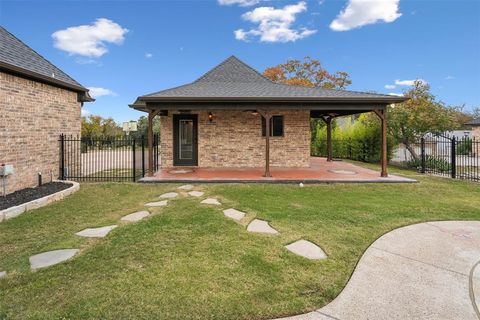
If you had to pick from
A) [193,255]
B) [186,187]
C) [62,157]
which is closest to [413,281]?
[193,255]

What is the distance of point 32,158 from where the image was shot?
785 centimetres

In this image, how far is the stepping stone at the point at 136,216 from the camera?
507 cm

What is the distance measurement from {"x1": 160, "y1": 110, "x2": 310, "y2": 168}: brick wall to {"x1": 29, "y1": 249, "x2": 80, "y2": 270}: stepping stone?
8.27 m

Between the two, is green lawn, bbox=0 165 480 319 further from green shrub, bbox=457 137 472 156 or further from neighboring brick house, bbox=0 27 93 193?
green shrub, bbox=457 137 472 156

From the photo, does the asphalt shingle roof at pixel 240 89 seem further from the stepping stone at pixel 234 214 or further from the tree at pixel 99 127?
the tree at pixel 99 127

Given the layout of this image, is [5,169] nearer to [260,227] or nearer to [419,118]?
[260,227]

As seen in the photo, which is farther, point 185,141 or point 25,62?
point 185,141

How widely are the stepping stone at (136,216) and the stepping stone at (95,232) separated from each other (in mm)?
456

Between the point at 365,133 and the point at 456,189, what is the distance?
332 inches

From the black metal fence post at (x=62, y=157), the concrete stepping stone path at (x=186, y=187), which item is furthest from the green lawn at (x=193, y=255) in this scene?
the black metal fence post at (x=62, y=157)

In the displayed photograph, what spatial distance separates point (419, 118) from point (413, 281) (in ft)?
→ 46.9

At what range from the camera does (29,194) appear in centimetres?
676

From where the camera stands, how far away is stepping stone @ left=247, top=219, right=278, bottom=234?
175 inches

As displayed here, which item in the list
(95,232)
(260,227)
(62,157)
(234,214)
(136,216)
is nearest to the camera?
(95,232)
